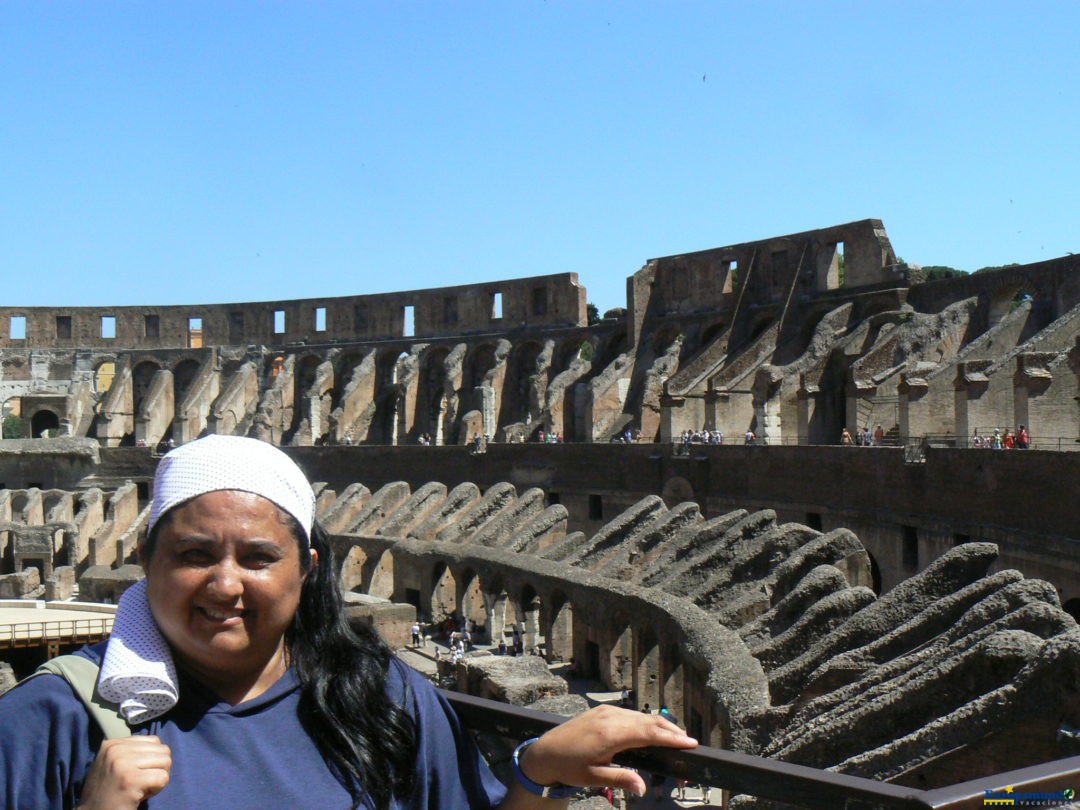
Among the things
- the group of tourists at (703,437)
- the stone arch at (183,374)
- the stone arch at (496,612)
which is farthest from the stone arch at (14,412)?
the stone arch at (496,612)

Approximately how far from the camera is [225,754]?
254 cm

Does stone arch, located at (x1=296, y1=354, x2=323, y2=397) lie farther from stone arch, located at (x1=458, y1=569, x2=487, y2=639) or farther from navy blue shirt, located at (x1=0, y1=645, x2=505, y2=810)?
navy blue shirt, located at (x1=0, y1=645, x2=505, y2=810)

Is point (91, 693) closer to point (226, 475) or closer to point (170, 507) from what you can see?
point (170, 507)

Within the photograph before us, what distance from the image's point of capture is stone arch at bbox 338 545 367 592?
28594 mm

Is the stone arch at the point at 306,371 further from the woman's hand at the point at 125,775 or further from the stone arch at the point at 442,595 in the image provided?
the woman's hand at the point at 125,775

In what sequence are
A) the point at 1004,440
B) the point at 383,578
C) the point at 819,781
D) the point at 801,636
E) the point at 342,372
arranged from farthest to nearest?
the point at 342,372 → the point at 383,578 → the point at 1004,440 → the point at 801,636 → the point at 819,781

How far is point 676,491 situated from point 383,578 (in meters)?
7.16

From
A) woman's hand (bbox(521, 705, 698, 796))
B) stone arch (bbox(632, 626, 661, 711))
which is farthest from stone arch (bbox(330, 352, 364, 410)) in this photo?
woman's hand (bbox(521, 705, 698, 796))

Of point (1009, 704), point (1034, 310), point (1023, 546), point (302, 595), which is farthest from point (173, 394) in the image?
point (302, 595)

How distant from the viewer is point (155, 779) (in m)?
2.32

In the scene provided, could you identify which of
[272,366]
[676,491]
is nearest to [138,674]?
[676,491]
